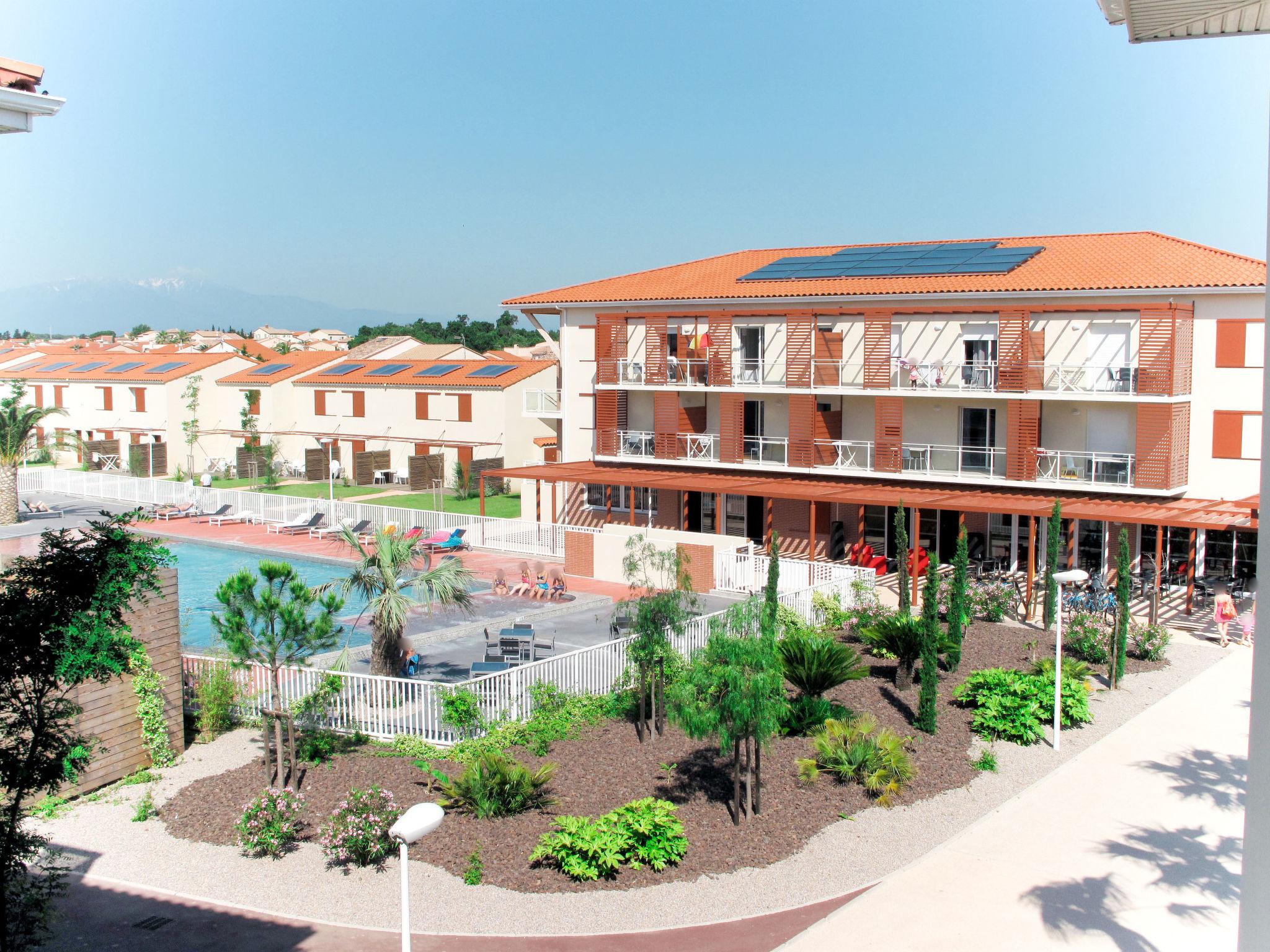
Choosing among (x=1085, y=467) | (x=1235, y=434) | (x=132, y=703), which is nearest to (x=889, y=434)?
(x=1085, y=467)

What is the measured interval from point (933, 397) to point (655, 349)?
8.09 m

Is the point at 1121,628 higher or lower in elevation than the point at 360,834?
higher

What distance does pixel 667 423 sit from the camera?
33.5 metres

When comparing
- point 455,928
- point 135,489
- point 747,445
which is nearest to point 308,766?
point 455,928

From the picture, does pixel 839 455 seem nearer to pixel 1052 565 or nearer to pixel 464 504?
pixel 1052 565

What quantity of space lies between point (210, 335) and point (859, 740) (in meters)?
157

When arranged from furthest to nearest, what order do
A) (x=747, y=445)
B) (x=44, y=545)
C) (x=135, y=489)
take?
(x=135, y=489)
(x=747, y=445)
(x=44, y=545)

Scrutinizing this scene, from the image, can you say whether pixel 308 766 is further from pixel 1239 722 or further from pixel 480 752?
pixel 1239 722

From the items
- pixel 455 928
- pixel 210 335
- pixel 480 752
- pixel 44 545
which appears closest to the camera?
pixel 44 545

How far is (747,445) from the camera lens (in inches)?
1289

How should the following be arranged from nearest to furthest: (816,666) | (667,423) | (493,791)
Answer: (493,791)
(816,666)
(667,423)

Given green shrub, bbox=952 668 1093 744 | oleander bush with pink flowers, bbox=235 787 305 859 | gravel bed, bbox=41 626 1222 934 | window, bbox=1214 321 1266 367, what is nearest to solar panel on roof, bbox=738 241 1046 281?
window, bbox=1214 321 1266 367

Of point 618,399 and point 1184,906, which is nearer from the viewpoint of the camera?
point 1184,906

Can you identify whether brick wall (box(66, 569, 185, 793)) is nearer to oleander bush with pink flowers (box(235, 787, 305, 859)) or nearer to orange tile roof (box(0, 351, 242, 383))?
oleander bush with pink flowers (box(235, 787, 305, 859))
